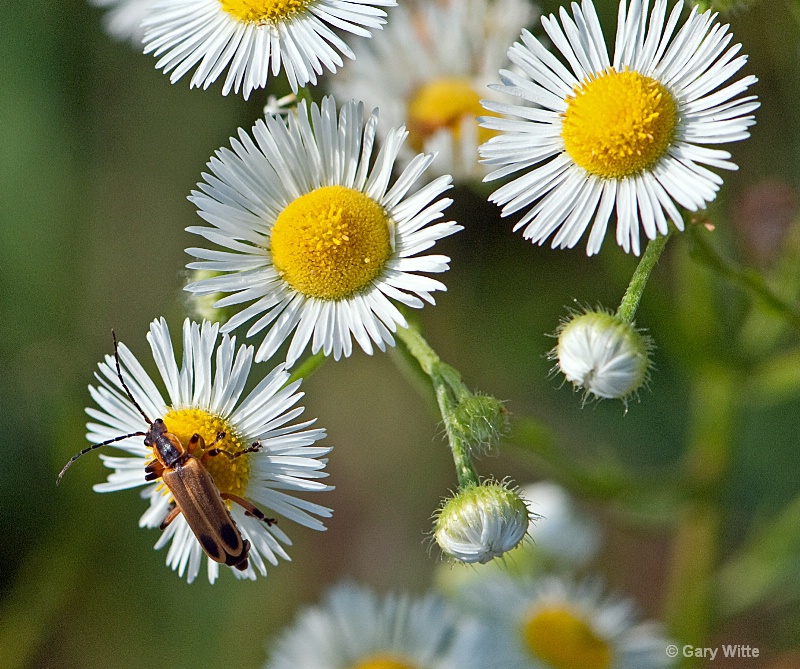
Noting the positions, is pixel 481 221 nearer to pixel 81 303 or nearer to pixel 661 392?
pixel 661 392

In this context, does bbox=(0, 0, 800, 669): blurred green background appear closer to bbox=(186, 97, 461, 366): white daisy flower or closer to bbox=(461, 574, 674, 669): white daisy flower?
bbox=(461, 574, 674, 669): white daisy flower

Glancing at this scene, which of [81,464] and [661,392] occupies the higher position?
[661,392]

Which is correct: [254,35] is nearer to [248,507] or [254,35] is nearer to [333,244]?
[333,244]

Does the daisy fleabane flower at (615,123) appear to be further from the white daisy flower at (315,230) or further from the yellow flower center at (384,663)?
the yellow flower center at (384,663)

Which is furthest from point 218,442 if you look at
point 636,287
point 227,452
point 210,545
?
point 636,287

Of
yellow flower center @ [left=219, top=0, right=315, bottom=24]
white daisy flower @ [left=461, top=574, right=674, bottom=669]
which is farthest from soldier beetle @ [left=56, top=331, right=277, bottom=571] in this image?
white daisy flower @ [left=461, top=574, right=674, bottom=669]

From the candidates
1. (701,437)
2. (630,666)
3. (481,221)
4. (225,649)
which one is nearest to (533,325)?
(481,221)
